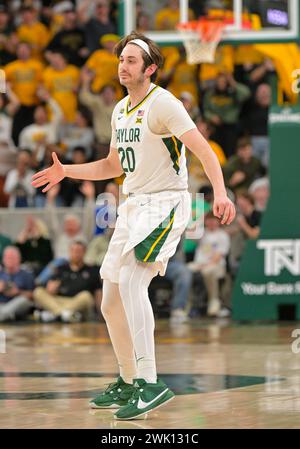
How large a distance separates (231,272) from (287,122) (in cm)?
251

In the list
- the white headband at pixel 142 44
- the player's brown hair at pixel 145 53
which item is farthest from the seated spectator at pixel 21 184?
the white headband at pixel 142 44

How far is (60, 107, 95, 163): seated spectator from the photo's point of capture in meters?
18.1

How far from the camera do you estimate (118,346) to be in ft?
24.0

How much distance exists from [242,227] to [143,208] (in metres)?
8.91

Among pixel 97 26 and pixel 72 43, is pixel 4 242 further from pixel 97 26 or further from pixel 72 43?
pixel 97 26

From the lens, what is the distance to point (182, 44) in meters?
15.1

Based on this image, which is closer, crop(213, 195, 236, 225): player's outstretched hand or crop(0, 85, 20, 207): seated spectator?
crop(213, 195, 236, 225): player's outstretched hand

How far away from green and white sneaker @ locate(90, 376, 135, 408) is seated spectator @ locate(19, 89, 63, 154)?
11019mm

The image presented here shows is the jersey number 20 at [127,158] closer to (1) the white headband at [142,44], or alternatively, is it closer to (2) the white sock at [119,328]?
(1) the white headband at [142,44]

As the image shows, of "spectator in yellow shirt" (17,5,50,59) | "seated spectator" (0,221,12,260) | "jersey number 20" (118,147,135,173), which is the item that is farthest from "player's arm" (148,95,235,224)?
"spectator in yellow shirt" (17,5,50,59)

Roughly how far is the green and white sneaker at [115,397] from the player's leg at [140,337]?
0.39 meters

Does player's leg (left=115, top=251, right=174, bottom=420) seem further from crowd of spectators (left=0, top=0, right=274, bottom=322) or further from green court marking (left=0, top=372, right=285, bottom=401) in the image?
crowd of spectators (left=0, top=0, right=274, bottom=322)

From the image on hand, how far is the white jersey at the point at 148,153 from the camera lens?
23.2 feet
